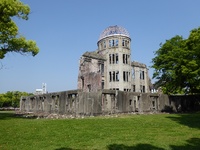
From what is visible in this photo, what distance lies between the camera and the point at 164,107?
95.7 ft

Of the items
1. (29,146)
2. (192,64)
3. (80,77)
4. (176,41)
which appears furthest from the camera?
(80,77)

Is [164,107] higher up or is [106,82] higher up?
[106,82]

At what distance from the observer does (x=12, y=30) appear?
57.2ft

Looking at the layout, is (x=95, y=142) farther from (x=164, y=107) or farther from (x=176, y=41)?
(x=176, y=41)

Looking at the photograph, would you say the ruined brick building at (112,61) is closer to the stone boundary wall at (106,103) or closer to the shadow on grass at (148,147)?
the stone boundary wall at (106,103)

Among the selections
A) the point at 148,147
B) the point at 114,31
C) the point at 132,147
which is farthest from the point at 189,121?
the point at 114,31

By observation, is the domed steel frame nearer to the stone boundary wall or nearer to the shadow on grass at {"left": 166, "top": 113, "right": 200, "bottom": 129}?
the stone boundary wall

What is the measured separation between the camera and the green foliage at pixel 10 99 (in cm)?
4756

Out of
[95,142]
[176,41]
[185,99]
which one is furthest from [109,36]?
[95,142]

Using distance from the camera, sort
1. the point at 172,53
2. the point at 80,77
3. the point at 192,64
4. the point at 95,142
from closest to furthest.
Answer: the point at 95,142 < the point at 192,64 < the point at 172,53 < the point at 80,77

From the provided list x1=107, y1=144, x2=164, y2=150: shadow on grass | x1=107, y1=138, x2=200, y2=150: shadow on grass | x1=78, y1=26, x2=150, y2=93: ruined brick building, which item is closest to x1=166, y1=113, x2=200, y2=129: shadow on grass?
x1=107, y1=138, x2=200, y2=150: shadow on grass

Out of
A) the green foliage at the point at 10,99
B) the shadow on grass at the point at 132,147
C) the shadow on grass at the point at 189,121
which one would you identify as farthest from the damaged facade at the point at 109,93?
the shadow on grass at the point at 132,147

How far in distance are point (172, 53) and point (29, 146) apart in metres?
27.7

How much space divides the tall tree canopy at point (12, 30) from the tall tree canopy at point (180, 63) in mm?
17356
